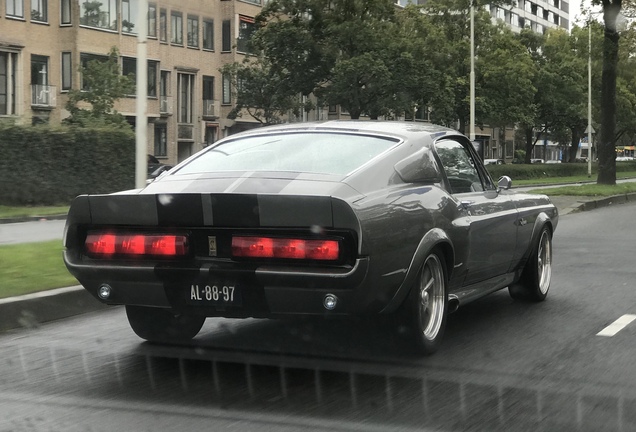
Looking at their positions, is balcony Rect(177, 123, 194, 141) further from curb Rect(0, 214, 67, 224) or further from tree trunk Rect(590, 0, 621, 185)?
curb Rect(0, 214, 67, 224)

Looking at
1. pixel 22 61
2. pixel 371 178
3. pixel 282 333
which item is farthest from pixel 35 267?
pixel 22 61

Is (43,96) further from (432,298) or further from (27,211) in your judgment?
(432,298)

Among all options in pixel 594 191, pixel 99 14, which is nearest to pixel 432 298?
pixel 594 191

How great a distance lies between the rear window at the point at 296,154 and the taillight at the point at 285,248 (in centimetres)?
71

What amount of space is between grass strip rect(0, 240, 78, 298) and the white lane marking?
424 cm

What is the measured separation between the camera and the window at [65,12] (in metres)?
46.1

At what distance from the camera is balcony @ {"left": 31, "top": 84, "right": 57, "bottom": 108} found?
44.8 metres

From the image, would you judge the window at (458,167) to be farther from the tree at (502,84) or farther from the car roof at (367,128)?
the tree at (502,84)

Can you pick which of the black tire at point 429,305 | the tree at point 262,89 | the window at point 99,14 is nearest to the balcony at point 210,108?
the tree at point 262,89

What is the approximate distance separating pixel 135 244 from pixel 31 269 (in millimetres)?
3892

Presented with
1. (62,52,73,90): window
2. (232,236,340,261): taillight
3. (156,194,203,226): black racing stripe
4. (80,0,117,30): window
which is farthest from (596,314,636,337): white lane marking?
(80,0,117,30): window

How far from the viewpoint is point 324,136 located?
20.7 feet

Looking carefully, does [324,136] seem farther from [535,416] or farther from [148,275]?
[535,416]

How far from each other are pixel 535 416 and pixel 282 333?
2.44 m
